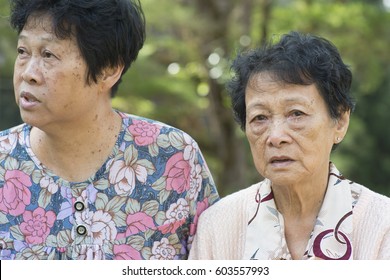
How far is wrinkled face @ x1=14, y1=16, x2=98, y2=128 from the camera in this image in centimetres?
244

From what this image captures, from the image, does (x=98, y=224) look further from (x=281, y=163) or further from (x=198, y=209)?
(x=281, y=163)

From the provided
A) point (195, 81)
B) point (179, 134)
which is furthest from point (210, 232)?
point (195, 81)

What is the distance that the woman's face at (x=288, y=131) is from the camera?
7.99 ft

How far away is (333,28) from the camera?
6.89 m

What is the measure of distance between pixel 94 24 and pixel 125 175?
0.55 meters

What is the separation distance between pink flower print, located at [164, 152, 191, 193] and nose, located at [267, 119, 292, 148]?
0.43 metres

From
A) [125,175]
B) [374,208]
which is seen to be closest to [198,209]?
[125,175]

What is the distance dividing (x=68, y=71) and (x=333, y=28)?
4808 mm

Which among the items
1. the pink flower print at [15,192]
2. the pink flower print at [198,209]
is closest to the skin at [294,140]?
the pink flower print at [198,209]

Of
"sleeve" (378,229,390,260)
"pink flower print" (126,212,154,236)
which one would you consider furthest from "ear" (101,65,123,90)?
"sleeve" (378,229,390,260)

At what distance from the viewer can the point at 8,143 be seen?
8.70 feet

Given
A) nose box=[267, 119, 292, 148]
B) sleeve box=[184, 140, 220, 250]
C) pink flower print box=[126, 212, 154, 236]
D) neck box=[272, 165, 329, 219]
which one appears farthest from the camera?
sleeve box=[184, 140, 220, 250]

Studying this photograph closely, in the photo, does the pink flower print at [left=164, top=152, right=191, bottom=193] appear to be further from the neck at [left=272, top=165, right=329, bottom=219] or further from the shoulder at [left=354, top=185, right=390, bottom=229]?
the shoulder at [left=354, top=185, right=390, bottom=229]

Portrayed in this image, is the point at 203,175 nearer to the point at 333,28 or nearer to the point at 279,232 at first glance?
the point at 279,232
